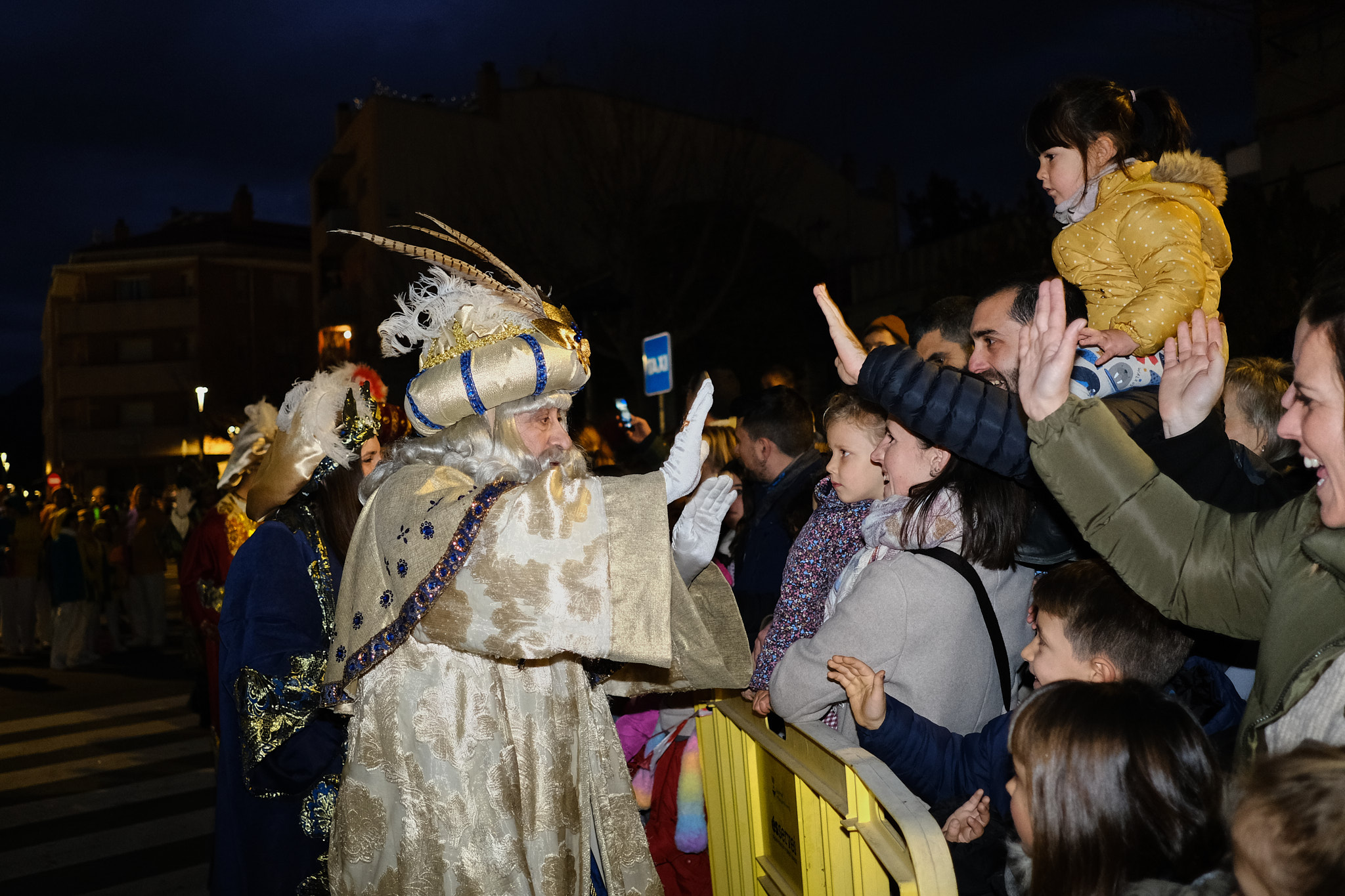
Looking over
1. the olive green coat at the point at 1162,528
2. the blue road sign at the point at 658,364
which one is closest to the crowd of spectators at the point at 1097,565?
the olive green coat at the point at 1162,528

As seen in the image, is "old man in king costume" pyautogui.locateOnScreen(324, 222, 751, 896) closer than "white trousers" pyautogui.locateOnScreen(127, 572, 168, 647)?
Yes

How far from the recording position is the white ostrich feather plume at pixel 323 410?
3336 millimetres

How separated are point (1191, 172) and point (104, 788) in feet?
23.5

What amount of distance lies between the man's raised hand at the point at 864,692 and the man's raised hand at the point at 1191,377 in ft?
2.58

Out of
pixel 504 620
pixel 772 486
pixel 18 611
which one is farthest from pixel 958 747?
pixel 18 611

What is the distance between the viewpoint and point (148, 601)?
1302 cm

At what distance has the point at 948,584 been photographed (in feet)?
7.70

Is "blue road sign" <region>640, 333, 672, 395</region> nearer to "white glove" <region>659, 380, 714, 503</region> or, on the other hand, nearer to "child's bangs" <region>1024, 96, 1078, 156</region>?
"child's bangs" <region>1024, 96, 1078, 156</region>

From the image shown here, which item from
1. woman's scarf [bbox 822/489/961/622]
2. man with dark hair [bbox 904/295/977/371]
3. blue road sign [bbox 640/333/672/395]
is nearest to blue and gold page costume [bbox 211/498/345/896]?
woman's scarf [bbox 822/489/961/622]

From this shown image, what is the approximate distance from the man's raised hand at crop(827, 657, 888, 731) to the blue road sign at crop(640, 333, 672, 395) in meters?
7.74

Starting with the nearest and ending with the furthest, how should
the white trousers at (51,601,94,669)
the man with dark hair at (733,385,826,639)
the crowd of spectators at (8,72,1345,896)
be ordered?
1. the crowd of spectators at (8,72,1345,896)
2. the man with dark hair at (733,385,826,639)
3. the white trousers at (51,601,94,669)

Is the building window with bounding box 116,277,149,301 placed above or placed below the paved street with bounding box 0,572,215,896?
above

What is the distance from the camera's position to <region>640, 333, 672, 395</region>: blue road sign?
32.6 feet

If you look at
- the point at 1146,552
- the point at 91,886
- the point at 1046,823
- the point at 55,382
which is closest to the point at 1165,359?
the point at 1146,552
